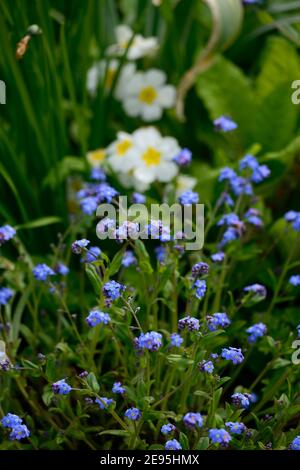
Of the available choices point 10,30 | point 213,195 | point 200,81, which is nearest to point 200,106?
point 200,81

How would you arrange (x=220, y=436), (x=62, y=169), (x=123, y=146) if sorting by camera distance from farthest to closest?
(x=123, y=146), (x=62, y=169), (x=220, y=436)

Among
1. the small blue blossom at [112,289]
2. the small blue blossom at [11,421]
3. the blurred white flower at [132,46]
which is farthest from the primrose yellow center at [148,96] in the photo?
the small blue blossom at [11,421]

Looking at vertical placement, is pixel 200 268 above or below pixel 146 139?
below

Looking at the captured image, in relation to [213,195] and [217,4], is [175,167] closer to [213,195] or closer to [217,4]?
[213,195]

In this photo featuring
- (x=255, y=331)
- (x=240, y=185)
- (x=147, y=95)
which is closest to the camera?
(x=255, y=331)

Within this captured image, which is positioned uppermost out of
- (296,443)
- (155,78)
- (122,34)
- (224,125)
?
(122,34)

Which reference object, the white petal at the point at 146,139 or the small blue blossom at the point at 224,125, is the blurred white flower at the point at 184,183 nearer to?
the white petal at the point at 146,139

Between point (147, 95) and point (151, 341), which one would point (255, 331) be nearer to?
point (151, 341)

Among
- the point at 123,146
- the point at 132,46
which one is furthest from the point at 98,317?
the point at 132,46
